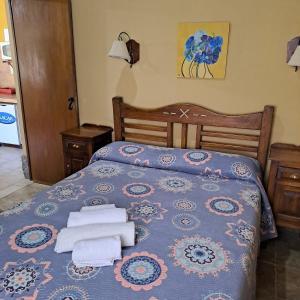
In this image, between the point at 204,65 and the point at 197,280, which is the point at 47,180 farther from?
the point at 197,280

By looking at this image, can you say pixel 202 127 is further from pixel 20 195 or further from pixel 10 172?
pixel 10 172

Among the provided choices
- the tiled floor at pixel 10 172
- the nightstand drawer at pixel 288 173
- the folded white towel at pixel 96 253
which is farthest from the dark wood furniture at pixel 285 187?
the tiled floor at pixel 10 172

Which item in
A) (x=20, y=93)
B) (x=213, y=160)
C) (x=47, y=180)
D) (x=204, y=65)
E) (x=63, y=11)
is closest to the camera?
(x=213, y=160)

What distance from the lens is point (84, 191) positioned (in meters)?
2.05

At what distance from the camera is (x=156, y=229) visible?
1602mm

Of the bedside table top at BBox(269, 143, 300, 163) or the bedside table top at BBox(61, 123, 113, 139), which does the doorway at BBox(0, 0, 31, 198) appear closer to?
the bedside table top at BBox(61, 123, 113, 139)

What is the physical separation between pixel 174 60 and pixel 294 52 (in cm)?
96

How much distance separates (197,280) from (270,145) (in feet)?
5.24

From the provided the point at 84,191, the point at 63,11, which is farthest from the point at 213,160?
the point at 63,11

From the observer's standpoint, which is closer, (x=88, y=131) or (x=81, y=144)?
(x=81, y=144)

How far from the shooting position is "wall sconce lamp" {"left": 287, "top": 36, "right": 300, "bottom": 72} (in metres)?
2.14

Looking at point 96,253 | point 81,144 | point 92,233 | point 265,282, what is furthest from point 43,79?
point 265,282

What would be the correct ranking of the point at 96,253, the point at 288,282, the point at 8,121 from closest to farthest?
the point at 96,253
the point at 288,282
the point at 8,121

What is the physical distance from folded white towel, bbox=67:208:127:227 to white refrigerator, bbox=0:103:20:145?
3384 millimetres
